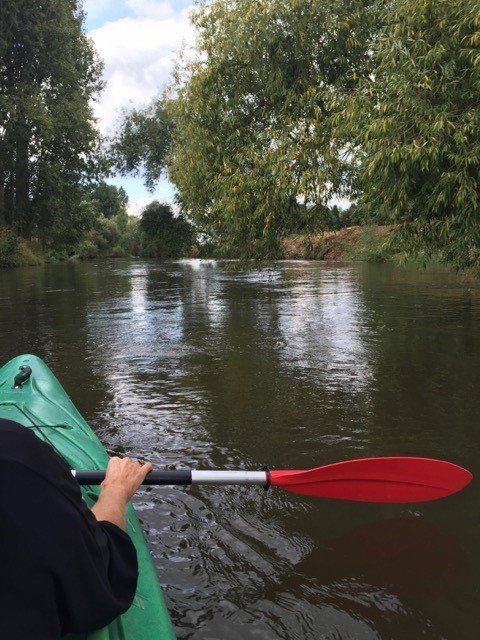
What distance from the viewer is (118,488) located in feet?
5.91

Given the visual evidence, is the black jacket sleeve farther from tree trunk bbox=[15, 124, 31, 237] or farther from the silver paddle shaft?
tree trunk bbox=[15, 124, 31, 237]

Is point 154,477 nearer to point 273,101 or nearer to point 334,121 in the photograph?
point 334,121

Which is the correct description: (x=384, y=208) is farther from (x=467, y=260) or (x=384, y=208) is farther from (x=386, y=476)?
(x=386, y=476)

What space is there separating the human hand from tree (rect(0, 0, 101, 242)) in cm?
2441

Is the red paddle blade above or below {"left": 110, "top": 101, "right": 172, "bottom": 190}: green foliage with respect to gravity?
below

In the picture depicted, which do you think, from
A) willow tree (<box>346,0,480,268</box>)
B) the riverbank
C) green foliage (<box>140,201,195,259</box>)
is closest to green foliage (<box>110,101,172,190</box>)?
green foliage (<box>140,201,195,259</box>)

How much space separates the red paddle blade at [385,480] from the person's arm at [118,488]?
41.0 inches

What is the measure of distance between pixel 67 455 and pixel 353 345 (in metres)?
5.64

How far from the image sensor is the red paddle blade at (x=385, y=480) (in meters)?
2.74

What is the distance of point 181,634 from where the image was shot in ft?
7.30

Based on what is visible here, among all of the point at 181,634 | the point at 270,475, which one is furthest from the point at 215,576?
the point at 270,475

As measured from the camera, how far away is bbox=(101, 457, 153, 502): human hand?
1794 mm

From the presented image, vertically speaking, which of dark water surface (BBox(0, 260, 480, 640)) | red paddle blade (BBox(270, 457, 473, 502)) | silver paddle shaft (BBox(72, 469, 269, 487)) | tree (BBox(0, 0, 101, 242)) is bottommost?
dark water surface (BBox(0, 260, 480, 640))

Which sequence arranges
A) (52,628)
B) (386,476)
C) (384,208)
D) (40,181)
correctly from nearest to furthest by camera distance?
(52,628)
(386,476)
(384,208)
(40,181)
